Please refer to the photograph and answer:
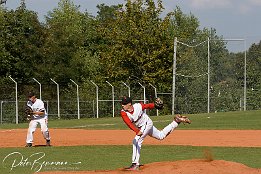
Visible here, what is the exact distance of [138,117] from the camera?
14.8m

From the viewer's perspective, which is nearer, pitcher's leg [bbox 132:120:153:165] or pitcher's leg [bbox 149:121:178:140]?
pitcher's leg [bbox 132:120:153:165]

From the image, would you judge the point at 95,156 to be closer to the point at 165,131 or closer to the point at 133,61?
the point at 165,131

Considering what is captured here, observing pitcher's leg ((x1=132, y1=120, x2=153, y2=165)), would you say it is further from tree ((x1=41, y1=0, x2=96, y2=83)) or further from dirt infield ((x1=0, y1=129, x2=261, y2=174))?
tree ((x1=41, y1=0, x2=96, y2=83))

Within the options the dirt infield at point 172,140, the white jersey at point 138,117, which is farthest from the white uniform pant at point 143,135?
the dirt infield at point 172,140

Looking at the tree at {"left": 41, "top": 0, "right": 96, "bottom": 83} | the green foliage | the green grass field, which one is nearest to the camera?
the green grass field

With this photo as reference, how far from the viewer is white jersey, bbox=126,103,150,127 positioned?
48.2 ft

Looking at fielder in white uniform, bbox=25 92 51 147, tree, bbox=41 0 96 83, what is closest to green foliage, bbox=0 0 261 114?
tree, bbox=41 0 96 83

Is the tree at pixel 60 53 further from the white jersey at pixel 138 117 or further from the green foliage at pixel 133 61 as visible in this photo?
the white jersey at pixel 138 117

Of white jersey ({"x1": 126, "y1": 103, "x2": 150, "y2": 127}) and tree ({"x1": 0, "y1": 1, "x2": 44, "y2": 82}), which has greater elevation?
tree ({"x1": 0, "y1": 1, "x2": 44, "y2": 82})

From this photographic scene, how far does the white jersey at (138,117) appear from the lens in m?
14.7

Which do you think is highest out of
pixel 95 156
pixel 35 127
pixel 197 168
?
pixel 35 127

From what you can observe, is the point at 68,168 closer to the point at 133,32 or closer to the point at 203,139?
the point at 203,139

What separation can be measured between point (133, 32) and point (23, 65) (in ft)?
32.1

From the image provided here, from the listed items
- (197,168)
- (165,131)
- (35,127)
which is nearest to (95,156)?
(165,131)
